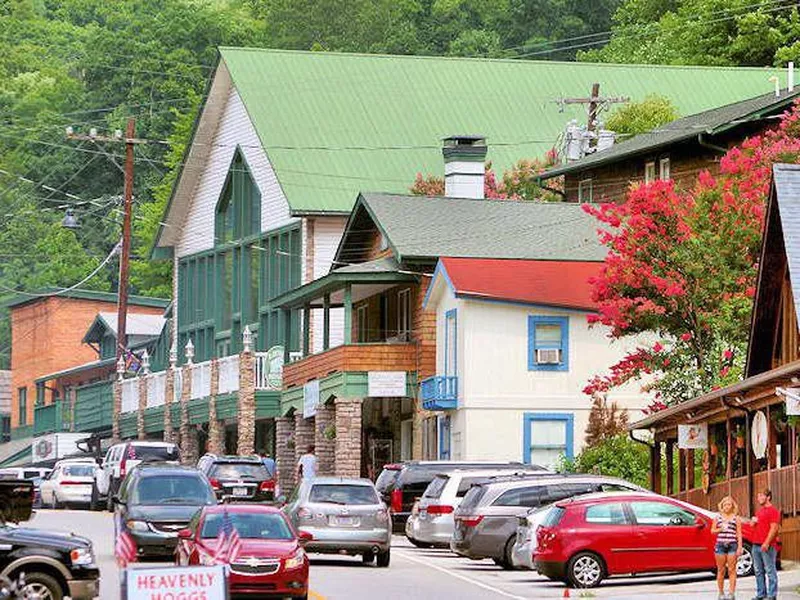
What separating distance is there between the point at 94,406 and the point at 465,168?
92.5 ft

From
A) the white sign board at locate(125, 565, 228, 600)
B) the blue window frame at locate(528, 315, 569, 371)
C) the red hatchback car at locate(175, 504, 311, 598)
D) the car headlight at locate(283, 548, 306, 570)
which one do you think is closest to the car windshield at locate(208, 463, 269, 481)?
the blue window frame at locate(528, 315, 569, 371)

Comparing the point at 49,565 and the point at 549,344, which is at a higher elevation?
the point at 549,344

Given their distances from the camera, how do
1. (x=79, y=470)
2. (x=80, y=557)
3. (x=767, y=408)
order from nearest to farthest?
(x=80, y=557) → (x=767, y=408) → (x=79, y=470)

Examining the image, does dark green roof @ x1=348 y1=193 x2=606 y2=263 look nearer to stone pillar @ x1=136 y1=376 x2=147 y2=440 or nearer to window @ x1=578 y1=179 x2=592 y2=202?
window @ x1=578 y1=179 x2=592 y2=202

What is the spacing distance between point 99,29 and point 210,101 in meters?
66.1

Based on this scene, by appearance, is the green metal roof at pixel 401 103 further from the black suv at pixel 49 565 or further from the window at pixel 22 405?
the black suv at pixel 49 565

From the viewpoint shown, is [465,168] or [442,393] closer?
[442,393]

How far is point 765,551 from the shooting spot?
30391mm

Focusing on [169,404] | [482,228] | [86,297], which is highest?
[86,297]

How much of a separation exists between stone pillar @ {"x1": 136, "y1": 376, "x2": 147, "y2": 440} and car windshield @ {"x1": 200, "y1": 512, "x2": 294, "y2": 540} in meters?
47.7

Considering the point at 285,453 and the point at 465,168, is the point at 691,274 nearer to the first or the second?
the point at 465,168

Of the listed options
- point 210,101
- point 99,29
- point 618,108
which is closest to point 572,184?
point 618,108

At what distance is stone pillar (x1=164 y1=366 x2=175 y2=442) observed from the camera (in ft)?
247

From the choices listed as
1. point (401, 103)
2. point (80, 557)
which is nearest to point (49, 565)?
point (80, 557)
